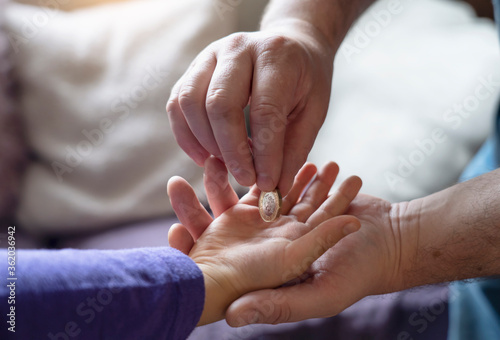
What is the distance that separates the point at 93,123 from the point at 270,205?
680mm

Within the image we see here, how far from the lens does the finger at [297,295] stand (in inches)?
27.1

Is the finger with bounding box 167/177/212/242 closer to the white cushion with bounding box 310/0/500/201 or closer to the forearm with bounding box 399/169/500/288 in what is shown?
the forearm with bounding box 399/169/500/288

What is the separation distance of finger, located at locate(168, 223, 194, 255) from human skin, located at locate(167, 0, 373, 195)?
124 mm

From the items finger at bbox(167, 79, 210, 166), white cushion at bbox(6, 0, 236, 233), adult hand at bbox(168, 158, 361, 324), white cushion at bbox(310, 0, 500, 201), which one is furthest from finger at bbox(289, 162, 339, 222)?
white cushion at bbox(6, 0, 236, 233)

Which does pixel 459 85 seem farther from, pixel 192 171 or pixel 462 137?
pixel 192 171

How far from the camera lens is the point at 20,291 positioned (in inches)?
22.0

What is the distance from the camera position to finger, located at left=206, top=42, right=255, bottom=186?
71cm

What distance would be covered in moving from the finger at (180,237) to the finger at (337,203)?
8.5 inches

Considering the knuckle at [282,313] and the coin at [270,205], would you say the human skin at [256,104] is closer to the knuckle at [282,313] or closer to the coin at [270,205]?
the coin at [270,205]

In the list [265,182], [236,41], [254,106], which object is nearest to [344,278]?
[265,182]

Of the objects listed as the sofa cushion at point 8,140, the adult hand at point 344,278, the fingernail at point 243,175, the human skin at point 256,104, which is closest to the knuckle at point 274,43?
the human skin at point 256,104

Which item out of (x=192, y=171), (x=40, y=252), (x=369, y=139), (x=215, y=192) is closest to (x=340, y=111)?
(x=369, y=139)

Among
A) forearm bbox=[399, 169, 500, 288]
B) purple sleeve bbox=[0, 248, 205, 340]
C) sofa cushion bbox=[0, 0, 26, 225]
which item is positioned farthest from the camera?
sofa cushion bbox=[0, 0, 26, 225]

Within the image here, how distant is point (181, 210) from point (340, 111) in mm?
769
